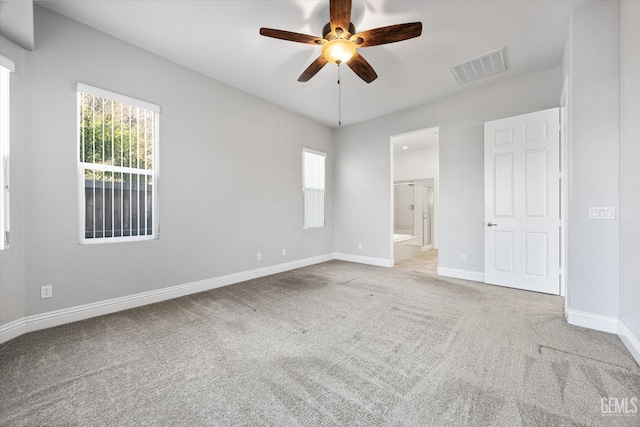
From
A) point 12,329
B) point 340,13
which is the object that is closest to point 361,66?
point 340,13

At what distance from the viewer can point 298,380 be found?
1.71 meters

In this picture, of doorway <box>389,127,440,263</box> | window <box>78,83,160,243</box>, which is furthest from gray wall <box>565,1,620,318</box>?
window <box>78,83,160,243</box>

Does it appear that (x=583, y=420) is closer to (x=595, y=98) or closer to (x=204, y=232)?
(x=595, y=98)

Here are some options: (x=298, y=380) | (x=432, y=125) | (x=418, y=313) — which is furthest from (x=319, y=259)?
(x=298, y=380)

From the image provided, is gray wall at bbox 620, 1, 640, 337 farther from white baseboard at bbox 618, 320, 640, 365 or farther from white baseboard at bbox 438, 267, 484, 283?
white baseboard at bbox 438, 267, 484, 283

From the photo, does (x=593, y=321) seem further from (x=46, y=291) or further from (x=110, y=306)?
→ (x=46, y=291)

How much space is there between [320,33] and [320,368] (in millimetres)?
3190

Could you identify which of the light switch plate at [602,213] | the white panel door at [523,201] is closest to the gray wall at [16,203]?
the light switch plate at [602,213]

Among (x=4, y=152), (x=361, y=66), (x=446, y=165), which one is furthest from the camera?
(x=446, y=165)

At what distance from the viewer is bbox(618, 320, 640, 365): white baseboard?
1.90 metres

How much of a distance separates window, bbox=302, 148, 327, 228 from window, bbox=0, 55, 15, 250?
3.85 meters

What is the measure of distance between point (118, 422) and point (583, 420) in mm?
2439

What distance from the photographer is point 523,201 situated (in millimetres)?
3580

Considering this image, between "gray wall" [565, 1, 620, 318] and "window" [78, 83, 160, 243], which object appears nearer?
"gray wall" [565, 1, 620, 318]
